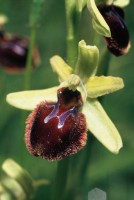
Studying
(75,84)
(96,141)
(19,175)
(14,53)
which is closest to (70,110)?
(75,84)

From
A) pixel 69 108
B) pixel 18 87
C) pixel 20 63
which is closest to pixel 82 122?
pixel 69 108

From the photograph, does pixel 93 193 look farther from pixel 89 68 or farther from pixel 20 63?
pixel 20 63

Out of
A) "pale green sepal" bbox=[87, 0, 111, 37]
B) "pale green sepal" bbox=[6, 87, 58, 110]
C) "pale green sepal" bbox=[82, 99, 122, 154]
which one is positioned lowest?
"pale green sepal" bbox=[82, 99, 122, 154]

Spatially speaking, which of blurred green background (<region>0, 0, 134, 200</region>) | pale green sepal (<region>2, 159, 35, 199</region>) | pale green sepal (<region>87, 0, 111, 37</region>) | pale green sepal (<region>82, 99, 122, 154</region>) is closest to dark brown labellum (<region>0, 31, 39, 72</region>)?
blurred green background (<region>0, 0, 134, 200</region>)

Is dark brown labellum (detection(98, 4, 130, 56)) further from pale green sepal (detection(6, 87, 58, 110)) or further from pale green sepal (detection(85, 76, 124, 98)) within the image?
pale green sepal (detection(6, 87, 58, 110))

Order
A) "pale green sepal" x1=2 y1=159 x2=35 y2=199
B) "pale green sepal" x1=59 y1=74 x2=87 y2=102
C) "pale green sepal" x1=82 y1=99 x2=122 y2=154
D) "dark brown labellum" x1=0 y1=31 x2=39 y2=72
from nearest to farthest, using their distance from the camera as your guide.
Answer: "pale green sepal" x1=82 y1=99 x2=122 y2=154 < "pale green sepal" x1=59 y1=74 x2=87 y2=102 < "pale green sepal" x1=2 y1=159 x2=35 y2=199 < "dark brown labellum" x1=0 y1=31 x2=39 y2=72

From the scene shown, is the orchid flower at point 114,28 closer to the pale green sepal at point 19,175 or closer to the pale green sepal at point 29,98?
the pale green sepal at point 29,98
